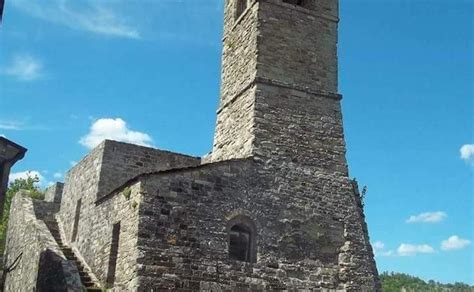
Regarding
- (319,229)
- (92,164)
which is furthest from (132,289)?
(92,164)

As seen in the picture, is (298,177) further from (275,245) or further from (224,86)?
(224,86)

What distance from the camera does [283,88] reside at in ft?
45.5

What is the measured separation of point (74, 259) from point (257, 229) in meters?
5.03

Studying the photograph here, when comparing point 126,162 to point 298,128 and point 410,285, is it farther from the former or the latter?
point 410,285

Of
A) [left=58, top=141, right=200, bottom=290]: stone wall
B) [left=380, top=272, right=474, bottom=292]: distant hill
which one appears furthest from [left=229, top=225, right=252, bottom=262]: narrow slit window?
[left=380, top=272, right=474, bottom=292]: distant hill

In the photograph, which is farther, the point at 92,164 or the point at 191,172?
the point at 92,164

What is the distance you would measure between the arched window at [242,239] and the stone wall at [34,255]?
10.6 feet

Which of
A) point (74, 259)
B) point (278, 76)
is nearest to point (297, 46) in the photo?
point (278, 76)

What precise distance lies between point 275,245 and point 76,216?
6159 millimetres

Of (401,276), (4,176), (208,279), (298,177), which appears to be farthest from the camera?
(401,276)

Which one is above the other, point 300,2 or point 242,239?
point 300,2

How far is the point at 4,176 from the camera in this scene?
1030cm

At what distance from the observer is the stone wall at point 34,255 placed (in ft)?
39.3

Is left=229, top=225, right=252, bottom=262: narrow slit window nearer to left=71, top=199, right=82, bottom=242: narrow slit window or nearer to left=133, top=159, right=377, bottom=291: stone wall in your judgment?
left=133, top=159, right=377, bottom=291: stone wall
